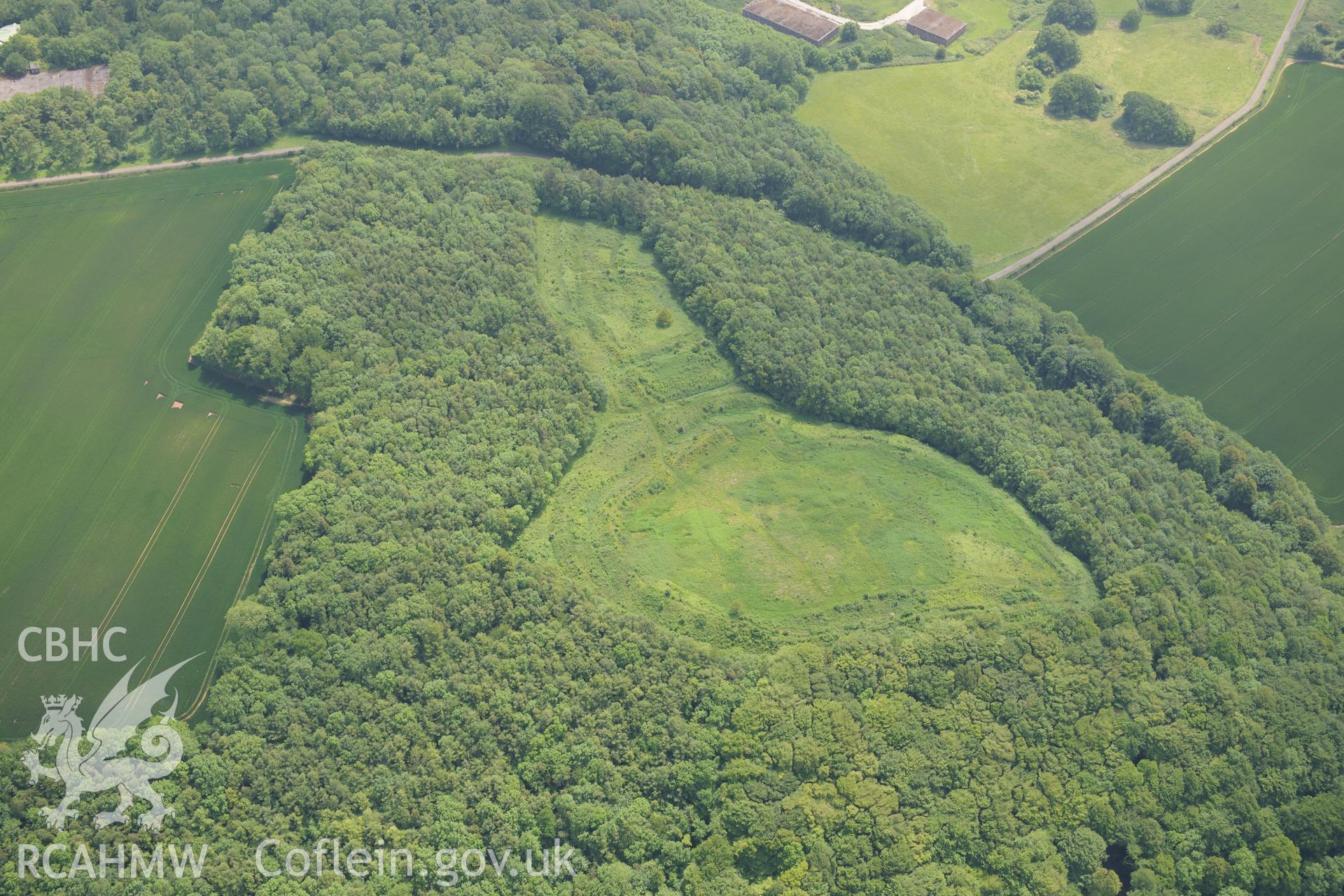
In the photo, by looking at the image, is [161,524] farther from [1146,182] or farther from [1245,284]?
[1146,182]

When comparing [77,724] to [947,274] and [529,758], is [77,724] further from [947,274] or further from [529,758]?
[947,274]

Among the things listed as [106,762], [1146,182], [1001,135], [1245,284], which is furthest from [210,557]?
[1146,182]

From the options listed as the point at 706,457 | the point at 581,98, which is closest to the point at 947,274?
the point at 706,457

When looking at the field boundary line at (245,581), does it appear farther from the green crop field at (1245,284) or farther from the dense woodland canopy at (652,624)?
the green crop field at (1245,284)

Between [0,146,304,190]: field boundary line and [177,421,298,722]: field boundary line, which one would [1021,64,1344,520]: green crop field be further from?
[0,146,304,190]: field boundary line

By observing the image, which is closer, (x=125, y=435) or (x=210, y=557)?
(x=210, y=557)
